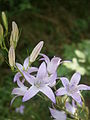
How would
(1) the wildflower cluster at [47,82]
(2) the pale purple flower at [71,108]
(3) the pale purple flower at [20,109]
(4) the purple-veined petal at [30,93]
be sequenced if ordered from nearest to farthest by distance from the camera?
1. (4) the purple-veined petal at [30,93]
2. (1) the wildflower cluster at [47,82]
3. (2) the pale purple flower at [71,108]
4. (3) the pale purple flower at [20,109]

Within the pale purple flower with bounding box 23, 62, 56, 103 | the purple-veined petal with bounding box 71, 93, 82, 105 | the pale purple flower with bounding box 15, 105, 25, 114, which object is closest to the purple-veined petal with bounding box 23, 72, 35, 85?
the pale purple flower with bounding box 23, 62, 56, 103

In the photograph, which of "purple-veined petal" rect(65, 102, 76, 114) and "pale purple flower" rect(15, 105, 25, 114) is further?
"pale purple flower" rect(15, 105, 25, 114)

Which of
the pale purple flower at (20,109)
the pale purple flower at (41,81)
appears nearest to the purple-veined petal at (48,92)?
the pale purple flower at (41,81)

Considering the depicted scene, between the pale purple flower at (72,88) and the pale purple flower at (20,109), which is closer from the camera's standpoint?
the pale purple flower at (72,88)

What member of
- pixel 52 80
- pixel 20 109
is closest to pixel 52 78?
pixel 52 80

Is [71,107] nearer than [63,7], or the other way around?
[71,107]

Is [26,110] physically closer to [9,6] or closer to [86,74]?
[86,74]

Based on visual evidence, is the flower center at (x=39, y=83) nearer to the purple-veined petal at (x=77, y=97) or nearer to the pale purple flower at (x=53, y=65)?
the pale purple flower at (x=53, y=65)

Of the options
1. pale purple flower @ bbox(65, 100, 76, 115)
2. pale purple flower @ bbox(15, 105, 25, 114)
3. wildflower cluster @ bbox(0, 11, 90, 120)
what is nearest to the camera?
wildflower cluster @ bbox(0, 11, 90, 120)

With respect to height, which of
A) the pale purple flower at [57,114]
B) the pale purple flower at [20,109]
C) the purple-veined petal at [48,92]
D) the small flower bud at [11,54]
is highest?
the small flower bud at [11,54]

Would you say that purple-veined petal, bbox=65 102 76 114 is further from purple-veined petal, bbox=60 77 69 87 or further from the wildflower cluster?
purple-veined petal, bbox=60 77 69 87

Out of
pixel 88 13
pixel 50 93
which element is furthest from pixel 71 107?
pixel 88 13
